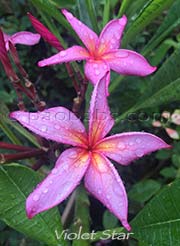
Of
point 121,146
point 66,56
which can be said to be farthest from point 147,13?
point 121,146

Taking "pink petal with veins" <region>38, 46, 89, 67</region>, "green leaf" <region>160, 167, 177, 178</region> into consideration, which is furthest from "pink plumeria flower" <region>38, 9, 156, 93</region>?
"green leaf" <region>160, 167, 177, 178</region>

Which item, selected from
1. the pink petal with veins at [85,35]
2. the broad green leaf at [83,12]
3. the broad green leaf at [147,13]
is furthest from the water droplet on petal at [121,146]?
the broad green leaf at [83,12]

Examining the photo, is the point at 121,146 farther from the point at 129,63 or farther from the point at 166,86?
the point at 166,86

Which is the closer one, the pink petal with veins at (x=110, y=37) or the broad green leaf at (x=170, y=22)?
the pink petal with veins at (x=110, y=37)

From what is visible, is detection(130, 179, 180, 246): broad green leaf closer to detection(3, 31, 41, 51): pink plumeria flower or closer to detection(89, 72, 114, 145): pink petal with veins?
detection(89, 72, 114, 145): pink petal with veins

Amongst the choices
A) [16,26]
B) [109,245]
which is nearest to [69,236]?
[109,245]

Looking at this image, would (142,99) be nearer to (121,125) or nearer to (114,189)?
(121,125)

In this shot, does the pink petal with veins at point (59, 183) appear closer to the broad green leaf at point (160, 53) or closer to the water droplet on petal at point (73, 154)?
the water droplet on petal at point (73, 154)
